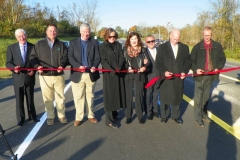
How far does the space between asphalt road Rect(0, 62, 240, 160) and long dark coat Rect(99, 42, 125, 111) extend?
21.6 inches

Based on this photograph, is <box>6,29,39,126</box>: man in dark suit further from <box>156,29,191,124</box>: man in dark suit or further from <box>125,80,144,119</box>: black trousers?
<box>156,29,191,124</box>: man in dark suit

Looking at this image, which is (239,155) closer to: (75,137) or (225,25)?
(75,137)

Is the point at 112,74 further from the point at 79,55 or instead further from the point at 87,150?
the point at 87,150

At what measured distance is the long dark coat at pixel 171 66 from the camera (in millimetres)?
5328

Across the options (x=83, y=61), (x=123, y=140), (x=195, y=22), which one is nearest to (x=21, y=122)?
(x=83, y=61)

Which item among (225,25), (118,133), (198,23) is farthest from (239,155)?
(198,23)

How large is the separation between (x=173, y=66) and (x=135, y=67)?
2.58 feet

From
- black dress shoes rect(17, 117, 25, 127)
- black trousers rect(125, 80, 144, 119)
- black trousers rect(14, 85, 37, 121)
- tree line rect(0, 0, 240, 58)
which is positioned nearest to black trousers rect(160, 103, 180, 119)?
black trousers rect(125, 80, 144, 119)

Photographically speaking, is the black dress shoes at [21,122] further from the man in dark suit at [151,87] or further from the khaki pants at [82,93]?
the man in dark suit at [151,87]

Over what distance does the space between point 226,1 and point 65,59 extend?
90.5ft

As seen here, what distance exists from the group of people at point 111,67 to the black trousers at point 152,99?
1.01ft

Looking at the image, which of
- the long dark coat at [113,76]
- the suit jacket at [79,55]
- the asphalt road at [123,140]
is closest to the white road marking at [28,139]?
the asphalt road at [123,140]

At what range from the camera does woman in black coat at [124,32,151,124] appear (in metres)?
5.34

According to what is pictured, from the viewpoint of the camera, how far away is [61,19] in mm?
48875
